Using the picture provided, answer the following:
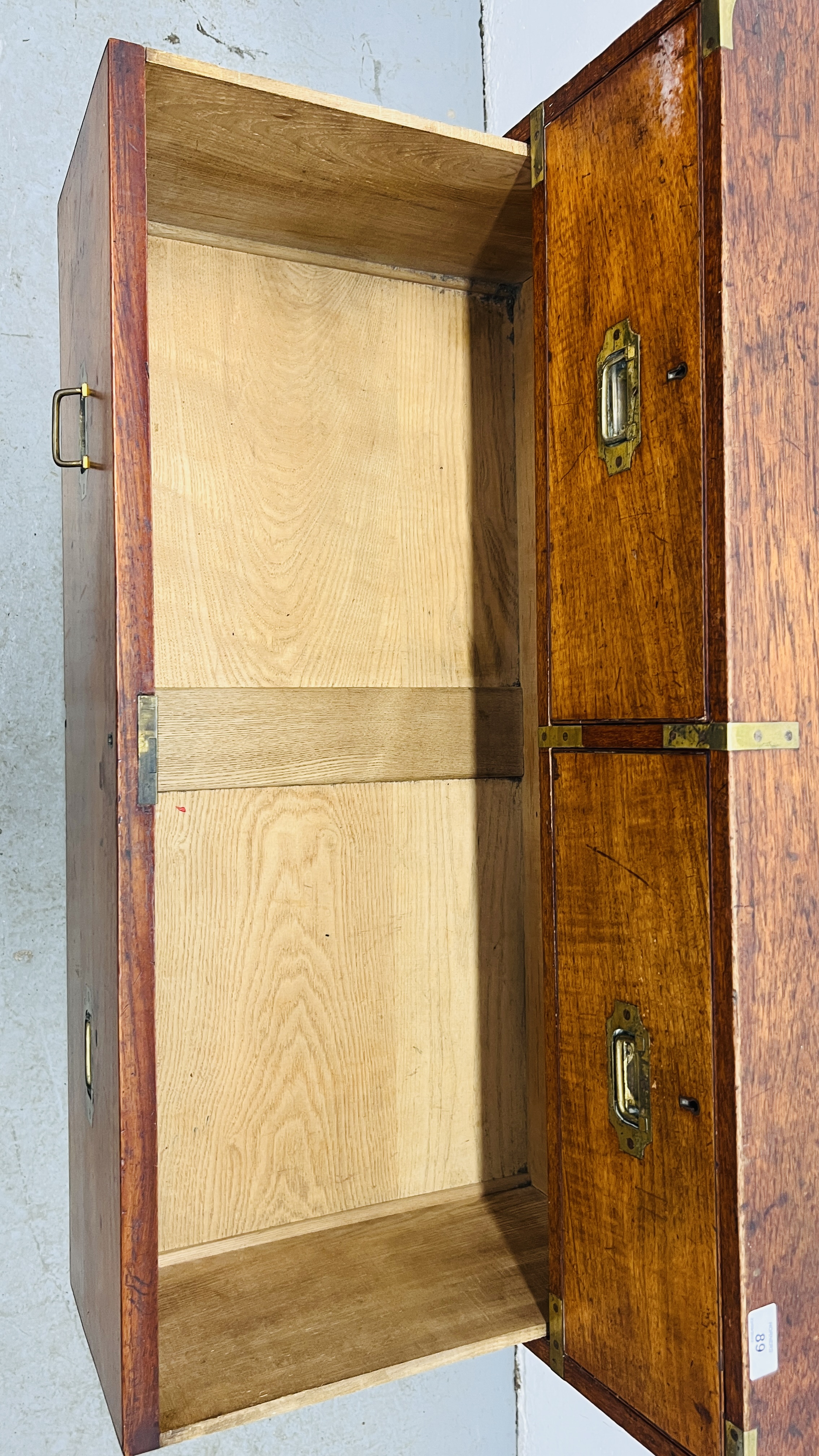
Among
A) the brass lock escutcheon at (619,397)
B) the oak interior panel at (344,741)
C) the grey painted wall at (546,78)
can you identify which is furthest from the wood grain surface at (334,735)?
the grey painted wall at (546,78)

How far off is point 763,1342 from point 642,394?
0.80m

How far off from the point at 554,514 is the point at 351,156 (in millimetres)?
435

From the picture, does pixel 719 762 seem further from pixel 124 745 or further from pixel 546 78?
pixel 546 78

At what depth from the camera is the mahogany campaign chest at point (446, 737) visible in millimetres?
886

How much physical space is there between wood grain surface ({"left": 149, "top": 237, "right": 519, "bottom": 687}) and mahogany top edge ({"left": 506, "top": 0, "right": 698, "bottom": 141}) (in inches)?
13.0

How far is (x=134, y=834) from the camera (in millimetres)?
893

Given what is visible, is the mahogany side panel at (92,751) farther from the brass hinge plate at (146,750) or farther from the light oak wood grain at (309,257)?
the light oak wood grain at (309,257)

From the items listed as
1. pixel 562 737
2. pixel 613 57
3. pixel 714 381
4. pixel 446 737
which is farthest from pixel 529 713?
pixel 613 57

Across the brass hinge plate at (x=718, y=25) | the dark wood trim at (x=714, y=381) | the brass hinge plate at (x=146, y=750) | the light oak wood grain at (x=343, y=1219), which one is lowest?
the light oak wood grain at (x=343, y=1219)

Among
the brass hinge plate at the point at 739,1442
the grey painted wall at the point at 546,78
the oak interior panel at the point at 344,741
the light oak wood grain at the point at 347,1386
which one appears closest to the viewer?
the brass hinge plate at the point at 739,1442

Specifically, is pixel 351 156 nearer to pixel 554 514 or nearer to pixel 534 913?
pixel 554 514

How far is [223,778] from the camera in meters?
1.28

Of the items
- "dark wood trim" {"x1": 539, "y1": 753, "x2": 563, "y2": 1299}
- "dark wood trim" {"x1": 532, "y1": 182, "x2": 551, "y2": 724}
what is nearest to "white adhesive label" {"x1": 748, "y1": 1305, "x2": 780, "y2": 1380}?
"dark wood trim" {"x1": 539, "y1": 753, "x2": 563, "y2": 1299}

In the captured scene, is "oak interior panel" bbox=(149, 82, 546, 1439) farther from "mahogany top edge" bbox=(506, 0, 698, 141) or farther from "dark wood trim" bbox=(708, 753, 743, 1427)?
"dark wood trim" bbox=(708, 753, 743, 1427)
